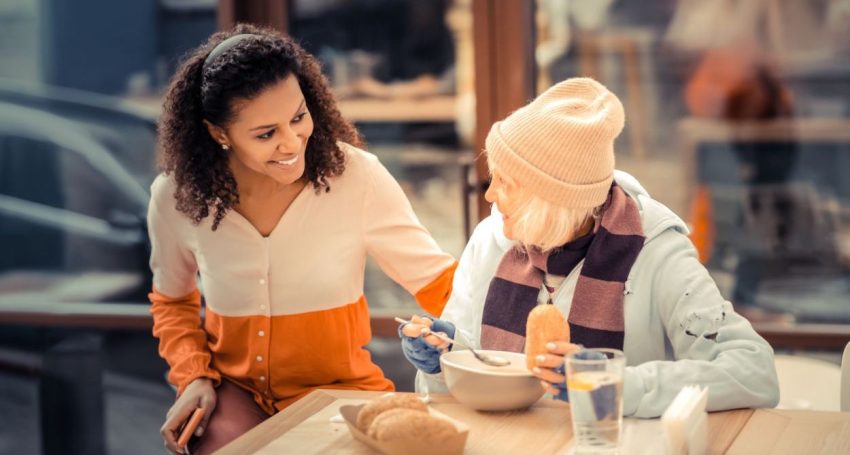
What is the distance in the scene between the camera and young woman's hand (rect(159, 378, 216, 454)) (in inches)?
92.7

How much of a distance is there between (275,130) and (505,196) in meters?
0.55

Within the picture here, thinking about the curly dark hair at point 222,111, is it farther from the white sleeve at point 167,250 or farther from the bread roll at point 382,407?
the bread roll at point 382,407

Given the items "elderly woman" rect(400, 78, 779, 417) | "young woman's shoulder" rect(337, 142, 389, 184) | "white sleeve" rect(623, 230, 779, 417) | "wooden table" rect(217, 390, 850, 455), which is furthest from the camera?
"young woman's shoulder" rect(337, 142, 389, 184)

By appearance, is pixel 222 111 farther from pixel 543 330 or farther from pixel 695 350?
pixel 695 350

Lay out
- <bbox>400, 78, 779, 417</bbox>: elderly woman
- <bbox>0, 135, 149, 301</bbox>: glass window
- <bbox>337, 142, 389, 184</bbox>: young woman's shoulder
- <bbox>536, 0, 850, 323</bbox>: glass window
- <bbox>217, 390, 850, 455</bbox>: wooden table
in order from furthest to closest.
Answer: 1. <bbox>0, 135, 149, 301</bbox>: glass window
2. <bbox>536, 0, 850, 323</bbox>: glass window
3. <bbox>337, 142, 389, 184</bbox>: young woman's shoulder
4. <bbox>400, 78, 779, 417</bbox>: elderly woman
5. <bbox>217, 390, 850, 455</bbox>: wooden table

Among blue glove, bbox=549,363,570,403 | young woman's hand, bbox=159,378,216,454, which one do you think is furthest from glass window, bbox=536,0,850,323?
blue glove, bbox=549,363,570,403

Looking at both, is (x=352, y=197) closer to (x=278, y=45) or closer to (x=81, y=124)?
(x=278, y=45)

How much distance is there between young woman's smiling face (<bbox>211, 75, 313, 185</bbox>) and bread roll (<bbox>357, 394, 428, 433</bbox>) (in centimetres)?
76

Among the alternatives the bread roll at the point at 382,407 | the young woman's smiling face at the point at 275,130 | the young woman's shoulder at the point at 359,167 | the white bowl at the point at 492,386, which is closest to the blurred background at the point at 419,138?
the young woman's shoulder at the point at 359,167

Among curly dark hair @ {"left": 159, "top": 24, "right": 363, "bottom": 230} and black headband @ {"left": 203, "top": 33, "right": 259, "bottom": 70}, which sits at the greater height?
black headband @ {"left": 203, "top": 33, "right": 259, "bottom": 70}

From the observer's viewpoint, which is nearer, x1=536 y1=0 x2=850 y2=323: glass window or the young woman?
the young woman

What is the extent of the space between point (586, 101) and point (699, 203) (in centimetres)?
155

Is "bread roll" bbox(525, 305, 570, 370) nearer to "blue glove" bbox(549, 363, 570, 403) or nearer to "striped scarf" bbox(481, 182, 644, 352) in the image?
"blue glove" bbox(549, 363, 570, 403)

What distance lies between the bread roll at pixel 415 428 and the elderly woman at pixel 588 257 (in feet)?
1.07
